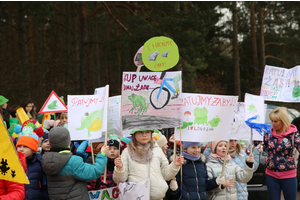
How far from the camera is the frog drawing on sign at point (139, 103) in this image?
14.2 ft

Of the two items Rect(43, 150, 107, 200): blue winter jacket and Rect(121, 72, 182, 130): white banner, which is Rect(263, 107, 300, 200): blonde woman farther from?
Rect(43, 150, 107, 200): blue winter jacket

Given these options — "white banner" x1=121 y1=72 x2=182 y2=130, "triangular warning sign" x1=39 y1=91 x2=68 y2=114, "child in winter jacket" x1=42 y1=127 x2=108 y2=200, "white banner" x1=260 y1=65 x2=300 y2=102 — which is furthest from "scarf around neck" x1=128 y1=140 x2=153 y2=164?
"white banner" x1=260 y1=65 x2=300 y2=102

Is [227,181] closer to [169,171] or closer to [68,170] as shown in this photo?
[169,171]

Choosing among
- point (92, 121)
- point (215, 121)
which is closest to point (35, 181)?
point (92, 121)

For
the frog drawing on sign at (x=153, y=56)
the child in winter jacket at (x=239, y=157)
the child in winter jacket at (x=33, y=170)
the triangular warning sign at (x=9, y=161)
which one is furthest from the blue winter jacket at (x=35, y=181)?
the child in winter jacket at (x=239, y=157)

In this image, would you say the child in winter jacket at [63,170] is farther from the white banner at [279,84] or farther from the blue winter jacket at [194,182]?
the white banner at [279,84]

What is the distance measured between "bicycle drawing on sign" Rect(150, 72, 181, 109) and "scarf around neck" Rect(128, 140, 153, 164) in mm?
475

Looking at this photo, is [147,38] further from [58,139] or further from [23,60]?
[58,139]

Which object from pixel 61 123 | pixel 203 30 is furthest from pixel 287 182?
pixel 203 30

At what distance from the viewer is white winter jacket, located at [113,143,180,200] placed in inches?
162

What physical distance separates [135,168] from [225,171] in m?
1.34

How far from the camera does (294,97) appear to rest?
19.8 feet

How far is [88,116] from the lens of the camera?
14.8 ft

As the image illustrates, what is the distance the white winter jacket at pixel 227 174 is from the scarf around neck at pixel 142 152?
39.7 inches
